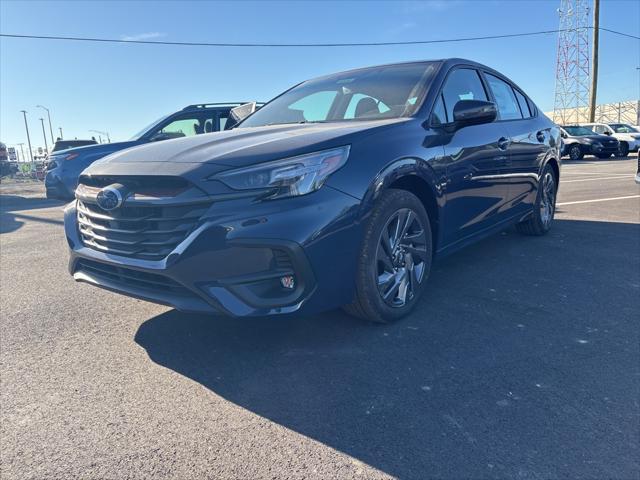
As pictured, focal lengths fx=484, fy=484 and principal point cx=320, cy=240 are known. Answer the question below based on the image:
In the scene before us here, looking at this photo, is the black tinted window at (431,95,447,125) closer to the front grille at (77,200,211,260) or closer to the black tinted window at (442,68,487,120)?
the black tinted window at (442,68,487,120)

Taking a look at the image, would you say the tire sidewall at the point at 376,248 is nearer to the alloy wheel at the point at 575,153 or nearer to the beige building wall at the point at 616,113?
the alloy wheel at the point at 575,153

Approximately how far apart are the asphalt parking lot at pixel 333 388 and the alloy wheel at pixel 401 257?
0.21m

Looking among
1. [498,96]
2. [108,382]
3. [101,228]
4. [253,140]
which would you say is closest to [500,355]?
[253,140]

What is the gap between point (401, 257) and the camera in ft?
9.95

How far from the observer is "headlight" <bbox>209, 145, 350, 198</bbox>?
7.64ft

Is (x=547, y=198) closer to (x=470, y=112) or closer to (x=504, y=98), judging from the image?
(x=504, y=98)

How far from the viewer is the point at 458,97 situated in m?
3.76

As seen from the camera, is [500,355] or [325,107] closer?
[500,355]

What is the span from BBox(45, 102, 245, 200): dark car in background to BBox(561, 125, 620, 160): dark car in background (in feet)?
64.8

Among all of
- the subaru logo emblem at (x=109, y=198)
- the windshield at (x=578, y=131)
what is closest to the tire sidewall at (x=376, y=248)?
the subaru logo emblem at (x=109, y=198)

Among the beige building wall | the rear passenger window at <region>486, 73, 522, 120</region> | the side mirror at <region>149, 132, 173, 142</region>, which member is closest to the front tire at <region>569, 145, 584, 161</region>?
the rear passenger window at <region>486, 73, 522, 120</region>

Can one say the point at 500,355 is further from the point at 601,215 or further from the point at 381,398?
the point at 601,215

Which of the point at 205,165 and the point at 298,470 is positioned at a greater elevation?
the point at 205,165

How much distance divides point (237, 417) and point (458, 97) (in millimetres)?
2887
